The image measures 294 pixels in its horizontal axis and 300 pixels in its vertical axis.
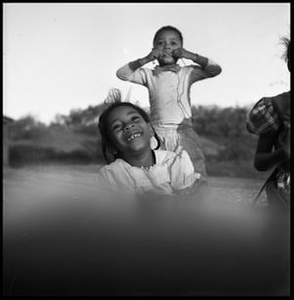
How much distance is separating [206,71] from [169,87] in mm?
126

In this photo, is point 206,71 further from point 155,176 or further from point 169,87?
point 155,176

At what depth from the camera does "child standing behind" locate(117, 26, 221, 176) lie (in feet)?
3.96

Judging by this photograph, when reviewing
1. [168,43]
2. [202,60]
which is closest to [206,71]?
[202,60]

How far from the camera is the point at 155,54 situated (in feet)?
3.96

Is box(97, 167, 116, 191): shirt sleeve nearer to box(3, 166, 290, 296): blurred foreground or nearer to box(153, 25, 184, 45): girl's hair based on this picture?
box(3, 166, 290, 296): blurred foreground

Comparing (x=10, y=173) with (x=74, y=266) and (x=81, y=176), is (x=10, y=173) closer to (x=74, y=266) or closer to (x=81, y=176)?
(x=81, y=176)

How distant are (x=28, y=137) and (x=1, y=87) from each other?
0.19 meters

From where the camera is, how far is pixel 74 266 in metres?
1.01

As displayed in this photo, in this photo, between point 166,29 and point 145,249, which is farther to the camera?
point 166,29

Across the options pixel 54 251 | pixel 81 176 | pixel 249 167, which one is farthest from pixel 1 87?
pixel 249 167

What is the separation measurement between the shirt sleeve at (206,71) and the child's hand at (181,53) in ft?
0.13

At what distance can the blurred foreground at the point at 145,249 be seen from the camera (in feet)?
3.25

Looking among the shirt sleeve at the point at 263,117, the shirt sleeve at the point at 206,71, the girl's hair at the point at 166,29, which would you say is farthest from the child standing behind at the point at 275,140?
the girl's hair at the point at 166,29

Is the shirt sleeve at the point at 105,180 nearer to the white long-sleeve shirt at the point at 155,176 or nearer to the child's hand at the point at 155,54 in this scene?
the white long-sleeve shirt at the point at 155,176
